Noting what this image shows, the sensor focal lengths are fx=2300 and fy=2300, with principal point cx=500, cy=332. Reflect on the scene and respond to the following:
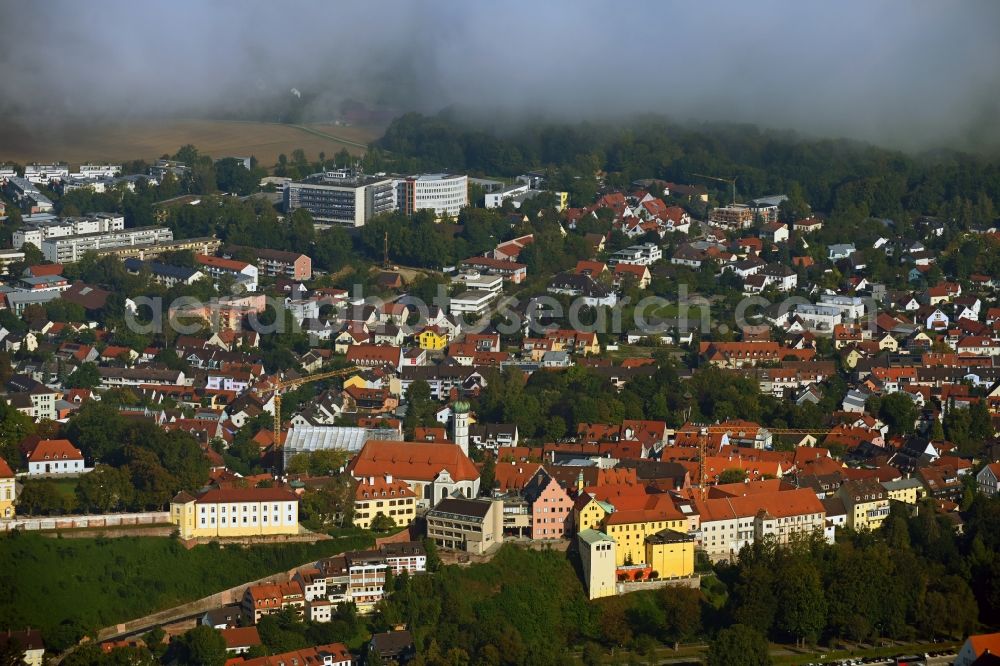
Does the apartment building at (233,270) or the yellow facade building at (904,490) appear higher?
the apartment building at (233,270)

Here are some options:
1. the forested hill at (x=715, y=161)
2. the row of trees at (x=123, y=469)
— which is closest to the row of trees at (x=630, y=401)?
the row of trees at (x=123, y=469)

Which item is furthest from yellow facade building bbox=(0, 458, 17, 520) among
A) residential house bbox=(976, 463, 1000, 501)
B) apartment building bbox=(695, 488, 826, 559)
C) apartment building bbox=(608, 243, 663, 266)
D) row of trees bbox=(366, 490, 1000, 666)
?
apartment building bbox=(608, 243, 663, 266)

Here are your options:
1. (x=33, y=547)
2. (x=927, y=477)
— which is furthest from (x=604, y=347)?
(x=33, y=547)

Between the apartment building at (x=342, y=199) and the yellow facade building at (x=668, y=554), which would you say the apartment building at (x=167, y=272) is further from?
the yellow facade building at (x=668, y=554)

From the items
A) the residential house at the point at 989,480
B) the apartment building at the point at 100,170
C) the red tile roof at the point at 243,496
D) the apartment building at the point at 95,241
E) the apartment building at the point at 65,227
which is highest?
the apartment building at the point at 100,170

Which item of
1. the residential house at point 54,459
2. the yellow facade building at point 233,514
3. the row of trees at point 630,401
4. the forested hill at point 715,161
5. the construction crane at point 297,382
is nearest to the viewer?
the yellow facade building at point 233,514

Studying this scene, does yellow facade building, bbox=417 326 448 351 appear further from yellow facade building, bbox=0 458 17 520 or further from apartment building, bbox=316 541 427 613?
yellow facade building, bbox=0 458 17 520

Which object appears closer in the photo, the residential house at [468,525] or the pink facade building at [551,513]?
the residential house at [468,525]
